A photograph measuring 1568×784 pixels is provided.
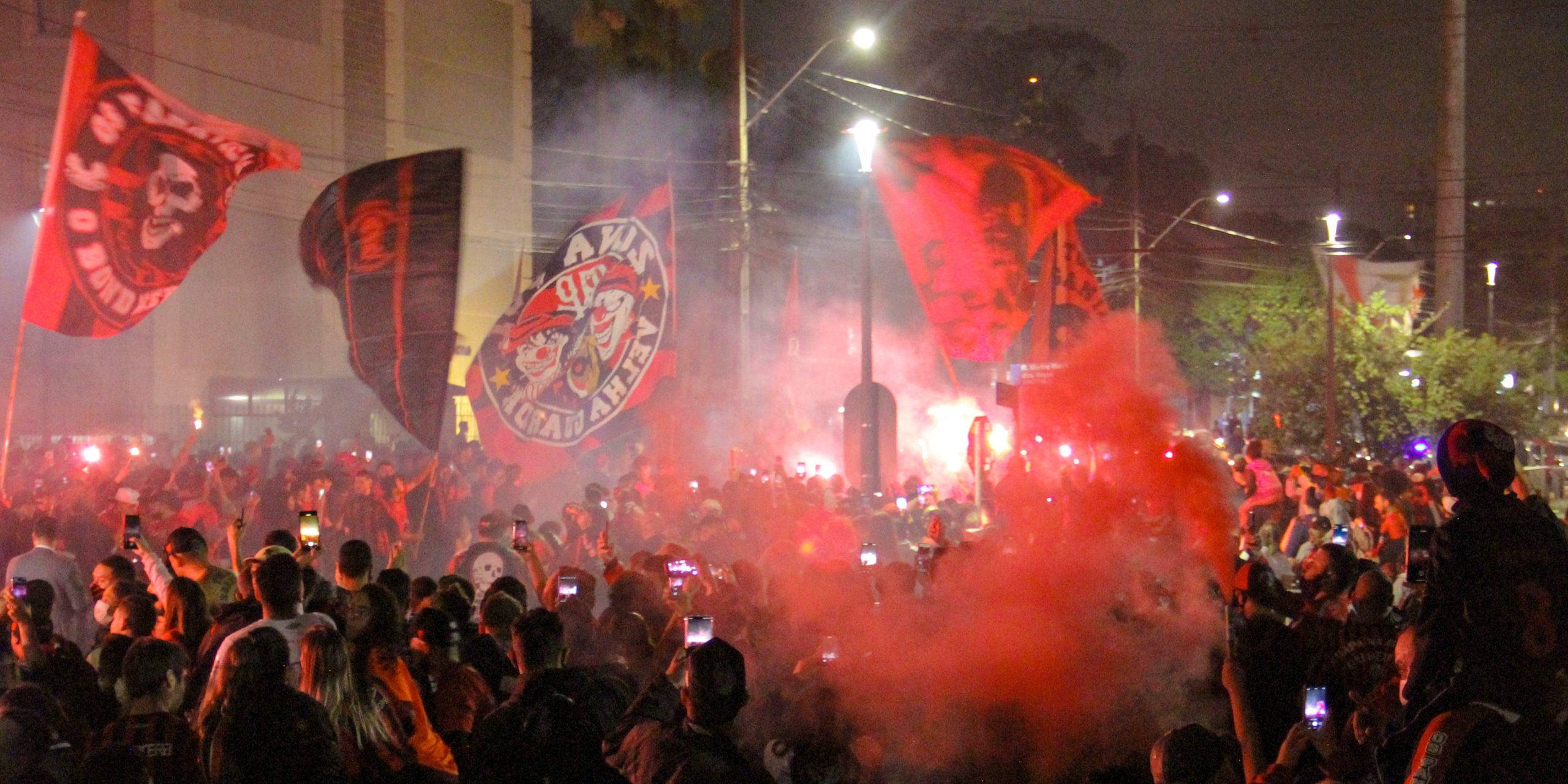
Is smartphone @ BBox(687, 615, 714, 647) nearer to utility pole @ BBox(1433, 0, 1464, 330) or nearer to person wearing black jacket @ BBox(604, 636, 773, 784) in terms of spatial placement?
person wearing black jacket @ BBox(604, 636, 773, 784)

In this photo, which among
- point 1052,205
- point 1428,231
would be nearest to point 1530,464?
point 1052,205

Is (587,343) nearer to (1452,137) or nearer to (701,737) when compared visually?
(701,737)

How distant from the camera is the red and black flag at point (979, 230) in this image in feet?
42.5

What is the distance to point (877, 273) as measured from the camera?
41438 mm

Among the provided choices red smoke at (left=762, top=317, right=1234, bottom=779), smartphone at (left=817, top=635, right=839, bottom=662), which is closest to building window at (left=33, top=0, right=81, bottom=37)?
red smoke at (left=762, top=317, right=1234, bottom=779)

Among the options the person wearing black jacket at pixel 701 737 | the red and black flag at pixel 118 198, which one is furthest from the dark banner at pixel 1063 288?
the person wearing black jacket at pixel 701 737

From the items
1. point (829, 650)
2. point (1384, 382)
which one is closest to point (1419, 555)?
point (829, 650)

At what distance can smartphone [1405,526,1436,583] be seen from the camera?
3.22 meters

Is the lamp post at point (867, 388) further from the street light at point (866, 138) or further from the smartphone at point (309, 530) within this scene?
the smartphone at point (309, 530)

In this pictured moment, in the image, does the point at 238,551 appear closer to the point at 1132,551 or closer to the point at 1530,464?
the point at 1132,551

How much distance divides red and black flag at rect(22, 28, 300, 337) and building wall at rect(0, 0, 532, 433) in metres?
16.0

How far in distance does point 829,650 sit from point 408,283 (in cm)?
404

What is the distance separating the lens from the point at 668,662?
17.7 feet

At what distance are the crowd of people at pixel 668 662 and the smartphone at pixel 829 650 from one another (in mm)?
16
